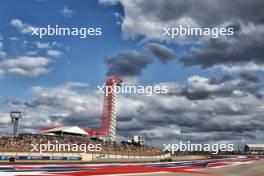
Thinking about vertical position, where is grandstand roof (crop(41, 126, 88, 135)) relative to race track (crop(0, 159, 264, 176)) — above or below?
above

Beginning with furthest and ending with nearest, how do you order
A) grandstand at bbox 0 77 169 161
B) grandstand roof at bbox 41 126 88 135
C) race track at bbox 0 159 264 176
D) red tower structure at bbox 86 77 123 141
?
red tower structure at bbox 86 77 123 141, grandstand roof at bbox 41 126 88 135, grandstand at bbox 0 77 169 161, race track at bbox 0 159 264 176

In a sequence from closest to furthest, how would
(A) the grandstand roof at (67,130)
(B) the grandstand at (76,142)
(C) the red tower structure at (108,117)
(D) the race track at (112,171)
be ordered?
1. (D) the race track at (112,171)
2. (B) the grandstand at (76,142)
3. (A) the grandstand roof at (67,130)
4. (C) the red tower structure at (108,117)

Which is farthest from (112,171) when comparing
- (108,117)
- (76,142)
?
(108,117)

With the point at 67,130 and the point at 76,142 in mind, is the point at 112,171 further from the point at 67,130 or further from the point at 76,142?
the point at 67,130

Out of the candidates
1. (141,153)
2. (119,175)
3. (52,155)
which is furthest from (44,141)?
(119,175)

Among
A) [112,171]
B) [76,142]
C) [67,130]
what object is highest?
[67,130]

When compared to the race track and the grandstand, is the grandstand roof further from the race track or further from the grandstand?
the race track

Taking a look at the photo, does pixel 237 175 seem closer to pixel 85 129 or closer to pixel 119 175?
pixel 119 175

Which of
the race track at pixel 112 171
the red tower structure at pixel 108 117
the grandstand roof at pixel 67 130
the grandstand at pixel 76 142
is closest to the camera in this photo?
the race track at pixel 112 171

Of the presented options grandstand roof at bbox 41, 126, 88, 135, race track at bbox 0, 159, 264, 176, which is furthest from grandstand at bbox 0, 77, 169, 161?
race track at bbox 0, 159, 264, 176

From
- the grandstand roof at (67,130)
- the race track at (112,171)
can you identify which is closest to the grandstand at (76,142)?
the grandstand roof at (67,130)

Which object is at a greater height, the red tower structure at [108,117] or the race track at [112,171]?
the red tower structure at [108,117]

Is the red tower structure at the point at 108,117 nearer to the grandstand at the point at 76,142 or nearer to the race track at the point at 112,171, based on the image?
the grandstand at the point at 76,142

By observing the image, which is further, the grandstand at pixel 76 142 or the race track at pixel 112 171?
the grandstand at pixel 76 142
